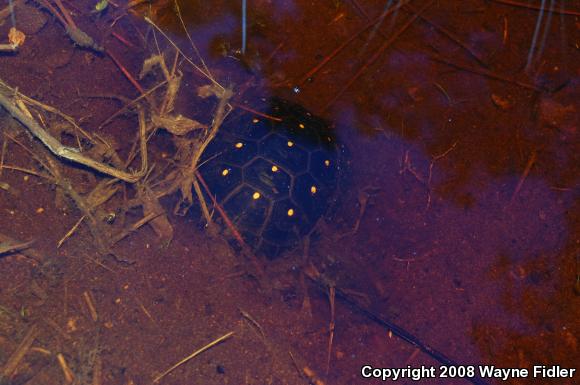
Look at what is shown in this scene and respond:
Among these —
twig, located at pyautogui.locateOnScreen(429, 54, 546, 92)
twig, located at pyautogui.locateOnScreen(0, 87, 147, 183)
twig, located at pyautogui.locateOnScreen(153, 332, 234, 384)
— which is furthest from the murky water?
twig, located at pyautogui.locateOnScreen(0, 87, 147, 183)

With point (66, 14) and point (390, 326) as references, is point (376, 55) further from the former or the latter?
point (66, 14)

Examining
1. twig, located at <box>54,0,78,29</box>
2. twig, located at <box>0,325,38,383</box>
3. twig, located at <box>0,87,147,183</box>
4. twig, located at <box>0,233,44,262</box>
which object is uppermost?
twig, located at <box>54,0,78,29</box>

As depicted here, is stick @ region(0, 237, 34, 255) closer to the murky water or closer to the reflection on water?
the murky water

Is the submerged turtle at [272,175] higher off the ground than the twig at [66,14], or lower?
lower

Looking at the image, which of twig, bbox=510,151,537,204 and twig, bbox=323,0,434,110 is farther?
twig, bbox=323,0,434,110

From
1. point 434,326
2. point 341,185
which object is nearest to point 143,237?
point 341,185

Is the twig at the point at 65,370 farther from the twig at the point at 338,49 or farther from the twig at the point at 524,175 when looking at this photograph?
the twig at the point at 524,175

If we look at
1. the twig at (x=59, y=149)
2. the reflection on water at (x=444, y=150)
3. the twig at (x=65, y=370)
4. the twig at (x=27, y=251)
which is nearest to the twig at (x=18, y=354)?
the twig at (x=65, y=370)

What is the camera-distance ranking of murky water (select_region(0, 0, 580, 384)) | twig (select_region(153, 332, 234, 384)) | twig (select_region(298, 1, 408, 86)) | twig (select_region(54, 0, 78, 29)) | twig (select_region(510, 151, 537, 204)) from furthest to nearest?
twig (select_region(298, 1, 408, 86)) → twig (select_region(54, 0, 78, 29)) → twig (select_region(510, 151, 537, 204)) → murky water (select_region(0, 0, 580, 384)) → twig (select_region(153, 332, 234, 384))

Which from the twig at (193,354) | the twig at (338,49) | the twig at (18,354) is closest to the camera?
the twig at (18,354)
